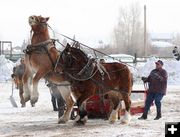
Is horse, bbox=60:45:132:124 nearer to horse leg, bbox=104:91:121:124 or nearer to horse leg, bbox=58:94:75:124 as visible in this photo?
horse leg, bbox=104:91:121:124

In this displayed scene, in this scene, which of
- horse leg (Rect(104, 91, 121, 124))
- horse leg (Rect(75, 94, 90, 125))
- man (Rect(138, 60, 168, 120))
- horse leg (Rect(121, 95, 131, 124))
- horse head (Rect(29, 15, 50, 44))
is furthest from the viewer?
man (Rect(138, 60, 168, 120))

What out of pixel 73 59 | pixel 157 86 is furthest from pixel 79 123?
pixel 157 86

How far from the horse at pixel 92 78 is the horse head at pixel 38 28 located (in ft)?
2.13

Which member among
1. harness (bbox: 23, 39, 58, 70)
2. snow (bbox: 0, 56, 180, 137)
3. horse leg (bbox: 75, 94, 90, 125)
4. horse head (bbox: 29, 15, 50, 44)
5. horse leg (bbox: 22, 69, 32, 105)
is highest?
horse head (bbox: 29, 15, 50, 44)

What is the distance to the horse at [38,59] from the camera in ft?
39.5

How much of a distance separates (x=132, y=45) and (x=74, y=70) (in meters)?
69.8

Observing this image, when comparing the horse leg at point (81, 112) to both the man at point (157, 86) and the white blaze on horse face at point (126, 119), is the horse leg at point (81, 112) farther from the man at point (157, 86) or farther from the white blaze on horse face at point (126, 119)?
the man at point (157, 86)

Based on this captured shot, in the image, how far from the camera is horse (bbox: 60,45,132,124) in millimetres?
12586

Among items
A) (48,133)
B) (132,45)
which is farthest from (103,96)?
(132,45)

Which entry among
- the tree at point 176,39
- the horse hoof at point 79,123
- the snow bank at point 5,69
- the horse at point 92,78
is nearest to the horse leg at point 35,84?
the horse at point 92,78

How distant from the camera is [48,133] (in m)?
11.3

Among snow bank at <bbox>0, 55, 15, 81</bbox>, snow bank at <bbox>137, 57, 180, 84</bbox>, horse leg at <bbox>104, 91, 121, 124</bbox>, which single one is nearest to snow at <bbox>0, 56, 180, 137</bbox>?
horse leg at <bbox>104, 91, 121, 124</bbox>

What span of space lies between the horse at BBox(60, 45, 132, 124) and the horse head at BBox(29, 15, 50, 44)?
0.65m

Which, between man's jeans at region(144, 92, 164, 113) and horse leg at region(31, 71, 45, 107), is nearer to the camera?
horse leg at region(31, 71, 45, 107)
